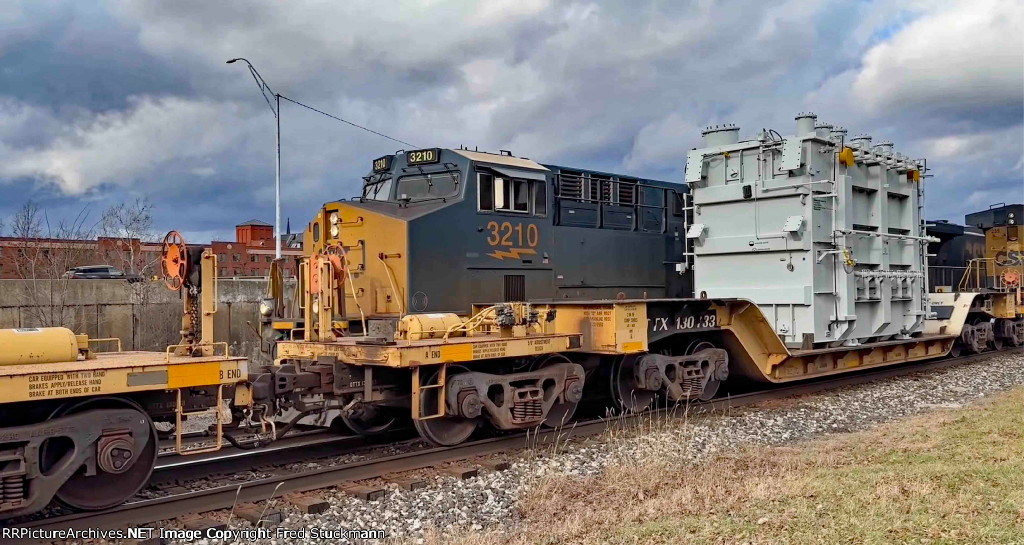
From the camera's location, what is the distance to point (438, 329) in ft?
25.6

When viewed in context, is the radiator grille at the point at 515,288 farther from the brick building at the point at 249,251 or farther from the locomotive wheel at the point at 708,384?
the brick building at the point at 249,251

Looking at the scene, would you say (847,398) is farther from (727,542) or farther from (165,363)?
(165,363)

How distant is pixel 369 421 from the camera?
29.3ft

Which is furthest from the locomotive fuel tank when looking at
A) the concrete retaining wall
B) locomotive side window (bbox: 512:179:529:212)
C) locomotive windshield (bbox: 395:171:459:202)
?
the concrete retaining wall

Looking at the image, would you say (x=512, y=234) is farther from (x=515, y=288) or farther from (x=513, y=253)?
(x=515, y=288)

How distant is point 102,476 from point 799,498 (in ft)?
17.4

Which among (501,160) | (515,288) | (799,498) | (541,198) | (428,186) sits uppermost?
(501,160)

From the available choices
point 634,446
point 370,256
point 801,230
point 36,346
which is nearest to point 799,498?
point 634,446

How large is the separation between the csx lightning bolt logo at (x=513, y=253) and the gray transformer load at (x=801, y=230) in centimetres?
366

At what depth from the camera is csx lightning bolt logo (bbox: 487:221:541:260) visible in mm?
9578

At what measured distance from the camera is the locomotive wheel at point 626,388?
1018 centimetres

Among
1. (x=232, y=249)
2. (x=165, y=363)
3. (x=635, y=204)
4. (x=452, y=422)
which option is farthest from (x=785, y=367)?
(x=232, y=249)

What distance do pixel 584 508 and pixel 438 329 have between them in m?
2.60

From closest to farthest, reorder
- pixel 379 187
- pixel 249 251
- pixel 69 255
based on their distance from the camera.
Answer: pixel 379 187 → pixel 69 255 → pixel 249 251
